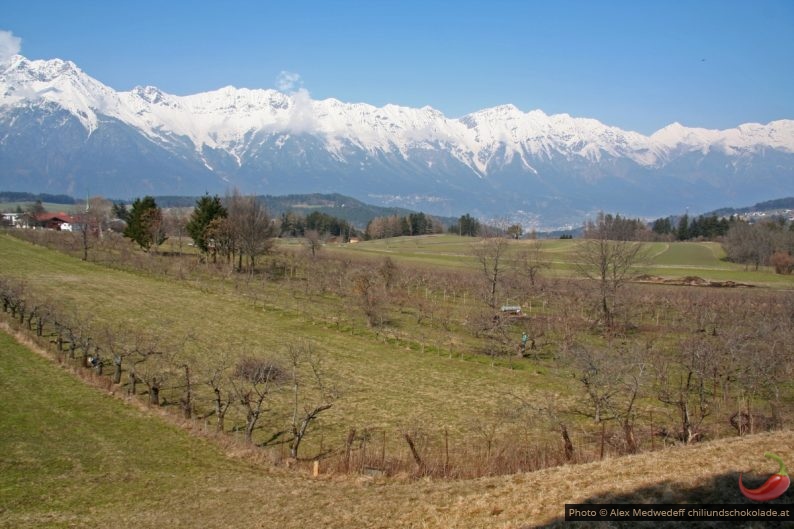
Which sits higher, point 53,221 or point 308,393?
point 53,221

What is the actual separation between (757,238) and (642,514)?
100 metres

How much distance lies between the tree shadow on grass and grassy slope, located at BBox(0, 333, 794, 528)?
0.03 meters

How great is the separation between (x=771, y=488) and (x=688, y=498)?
4.05ft

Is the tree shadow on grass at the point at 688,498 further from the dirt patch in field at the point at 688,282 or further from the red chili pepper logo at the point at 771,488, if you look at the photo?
the dirt patch in field at the point at 688,282

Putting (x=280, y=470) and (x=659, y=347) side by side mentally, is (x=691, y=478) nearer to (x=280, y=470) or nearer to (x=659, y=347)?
(x=280, y=470)

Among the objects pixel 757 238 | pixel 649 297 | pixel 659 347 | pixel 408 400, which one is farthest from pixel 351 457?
pixel 757 238

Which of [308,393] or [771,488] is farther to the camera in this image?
[308,393]

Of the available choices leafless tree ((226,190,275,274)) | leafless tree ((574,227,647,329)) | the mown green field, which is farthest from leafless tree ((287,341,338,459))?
leafless tree ((226,190,275,274))

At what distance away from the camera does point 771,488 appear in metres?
9.24

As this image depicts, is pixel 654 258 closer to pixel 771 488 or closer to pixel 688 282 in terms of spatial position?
pixel 688 282

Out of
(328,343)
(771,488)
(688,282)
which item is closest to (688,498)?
(771,488)

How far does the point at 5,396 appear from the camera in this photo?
21.0m

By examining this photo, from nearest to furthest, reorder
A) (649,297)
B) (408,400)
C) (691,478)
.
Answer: (691,478) < (408,400) < (649,297)

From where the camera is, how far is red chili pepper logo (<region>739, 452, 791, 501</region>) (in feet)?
29.6
